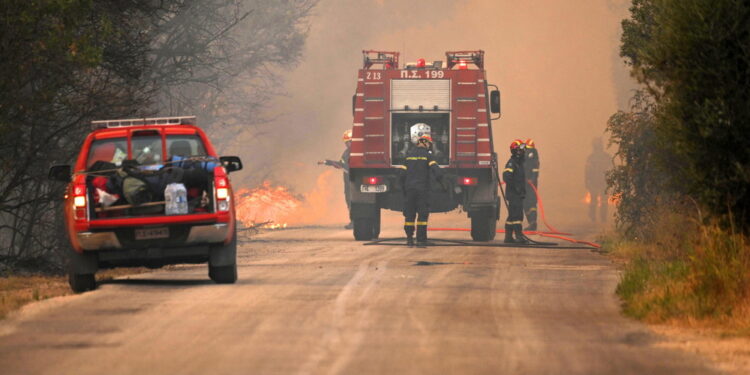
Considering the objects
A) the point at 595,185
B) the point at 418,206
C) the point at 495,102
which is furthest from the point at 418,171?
the point at 595,185

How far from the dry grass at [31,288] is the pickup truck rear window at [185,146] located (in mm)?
1841

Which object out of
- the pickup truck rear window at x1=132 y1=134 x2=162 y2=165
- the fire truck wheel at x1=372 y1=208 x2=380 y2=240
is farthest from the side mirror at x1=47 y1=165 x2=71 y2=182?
the fire truck wheel at x1=372 y1=208 x2=380 y2=240

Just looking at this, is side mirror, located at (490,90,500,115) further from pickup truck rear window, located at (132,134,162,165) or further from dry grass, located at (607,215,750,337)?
dry grass, located at (607,215,750,337)

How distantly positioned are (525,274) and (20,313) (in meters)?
6.37

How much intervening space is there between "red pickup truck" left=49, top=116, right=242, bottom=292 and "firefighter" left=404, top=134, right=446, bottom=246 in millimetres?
8997

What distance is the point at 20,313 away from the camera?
11.5m

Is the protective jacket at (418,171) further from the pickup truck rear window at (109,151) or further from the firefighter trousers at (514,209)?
the pickup truck rear window at (109,151)

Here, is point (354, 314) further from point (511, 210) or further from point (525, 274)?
point (511, 210)

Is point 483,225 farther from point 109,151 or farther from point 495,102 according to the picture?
point 109,151

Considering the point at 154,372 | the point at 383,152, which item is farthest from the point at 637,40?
the point at 154,372

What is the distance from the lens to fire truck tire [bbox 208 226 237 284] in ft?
44.9

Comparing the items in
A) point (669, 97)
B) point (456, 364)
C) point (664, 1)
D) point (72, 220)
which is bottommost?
point (456, 364)

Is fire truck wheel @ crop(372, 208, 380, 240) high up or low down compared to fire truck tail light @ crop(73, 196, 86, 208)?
down

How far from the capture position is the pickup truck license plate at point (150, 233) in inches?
520
